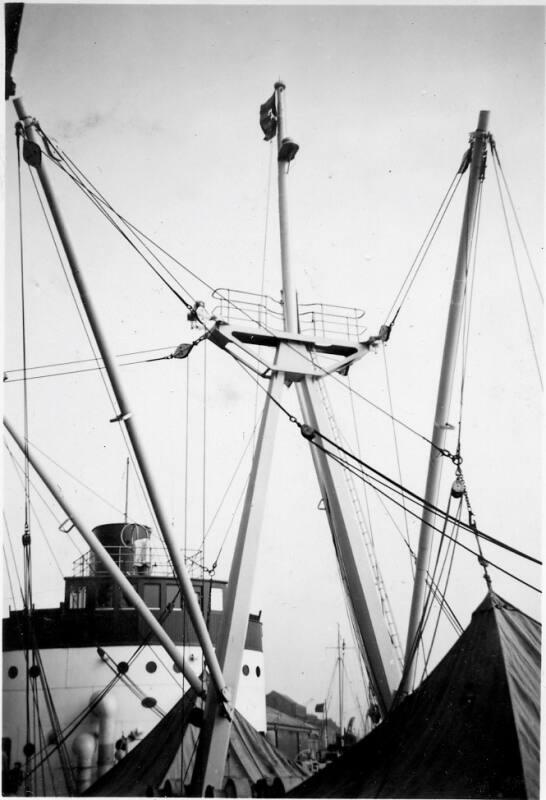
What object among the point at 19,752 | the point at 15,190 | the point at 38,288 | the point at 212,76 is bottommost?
the point at 19,752

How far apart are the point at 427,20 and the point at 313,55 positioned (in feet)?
5.13

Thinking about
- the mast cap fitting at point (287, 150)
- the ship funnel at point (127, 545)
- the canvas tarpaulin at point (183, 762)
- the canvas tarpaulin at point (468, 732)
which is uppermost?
the mast cap fitting at point (287, 150)

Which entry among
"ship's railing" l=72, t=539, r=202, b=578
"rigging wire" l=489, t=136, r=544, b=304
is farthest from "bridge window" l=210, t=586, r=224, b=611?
"rigging wire" l=489, t=136, r=544, b=304

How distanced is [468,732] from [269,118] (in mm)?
9083

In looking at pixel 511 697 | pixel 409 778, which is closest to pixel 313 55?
pixel 511 697

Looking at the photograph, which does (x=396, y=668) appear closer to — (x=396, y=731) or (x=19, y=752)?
(x=396, y=731)

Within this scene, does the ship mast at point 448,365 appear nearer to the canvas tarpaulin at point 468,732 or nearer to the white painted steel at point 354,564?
the white painted steel at point 354,564

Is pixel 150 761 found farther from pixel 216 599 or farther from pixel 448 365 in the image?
pixel 216 599

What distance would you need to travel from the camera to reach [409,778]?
6719 mm

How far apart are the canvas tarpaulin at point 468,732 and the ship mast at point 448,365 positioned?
1.96 meters

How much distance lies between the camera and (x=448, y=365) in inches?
372

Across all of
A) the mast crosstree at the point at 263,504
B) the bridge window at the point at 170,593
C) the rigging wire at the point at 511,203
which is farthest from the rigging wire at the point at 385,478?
the bridge window at the point at 170,593

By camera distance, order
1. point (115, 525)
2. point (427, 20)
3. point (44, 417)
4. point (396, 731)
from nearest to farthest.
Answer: point (396, 731) → point (427, 20) → point (44, 417) → point (115, 525)

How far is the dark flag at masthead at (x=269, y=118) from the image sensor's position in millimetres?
11141
